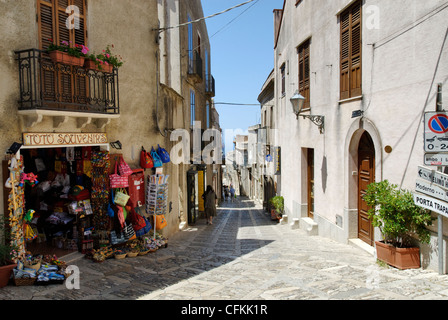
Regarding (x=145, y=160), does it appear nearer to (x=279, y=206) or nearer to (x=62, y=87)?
(x=62, y=87)

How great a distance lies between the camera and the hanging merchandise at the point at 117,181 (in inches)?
332

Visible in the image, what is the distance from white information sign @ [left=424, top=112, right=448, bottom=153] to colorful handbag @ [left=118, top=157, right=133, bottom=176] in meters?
6.35

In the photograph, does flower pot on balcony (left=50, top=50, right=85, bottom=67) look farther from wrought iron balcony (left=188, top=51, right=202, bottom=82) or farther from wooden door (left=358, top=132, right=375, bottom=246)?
wrought iron balcony (left=188, top=51, right=202, bottom=82)

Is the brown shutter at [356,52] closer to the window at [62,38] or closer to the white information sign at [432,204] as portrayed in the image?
the white information sign at [432,204]

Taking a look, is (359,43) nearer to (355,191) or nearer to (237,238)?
(355,191)

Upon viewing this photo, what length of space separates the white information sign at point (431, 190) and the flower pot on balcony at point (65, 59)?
679 centimetres

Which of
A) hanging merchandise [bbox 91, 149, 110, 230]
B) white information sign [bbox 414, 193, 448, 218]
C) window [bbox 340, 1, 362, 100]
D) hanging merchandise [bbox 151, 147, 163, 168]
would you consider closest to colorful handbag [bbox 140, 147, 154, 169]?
hanging merchandise [bbox 151, 147, 163, 168]

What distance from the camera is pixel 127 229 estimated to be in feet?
28.8

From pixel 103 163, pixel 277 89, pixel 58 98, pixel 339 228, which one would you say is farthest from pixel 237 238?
pixel 277 89

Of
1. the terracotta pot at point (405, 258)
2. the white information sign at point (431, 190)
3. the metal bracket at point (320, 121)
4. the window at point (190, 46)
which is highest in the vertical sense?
the window at point (190, 46)

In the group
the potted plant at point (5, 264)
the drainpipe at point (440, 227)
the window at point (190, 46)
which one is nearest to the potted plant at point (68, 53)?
the potted plant at point (5, 264)

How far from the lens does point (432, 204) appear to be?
6.00m

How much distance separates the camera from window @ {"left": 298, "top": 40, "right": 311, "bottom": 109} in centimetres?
1359

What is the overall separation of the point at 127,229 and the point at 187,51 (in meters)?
9.89
